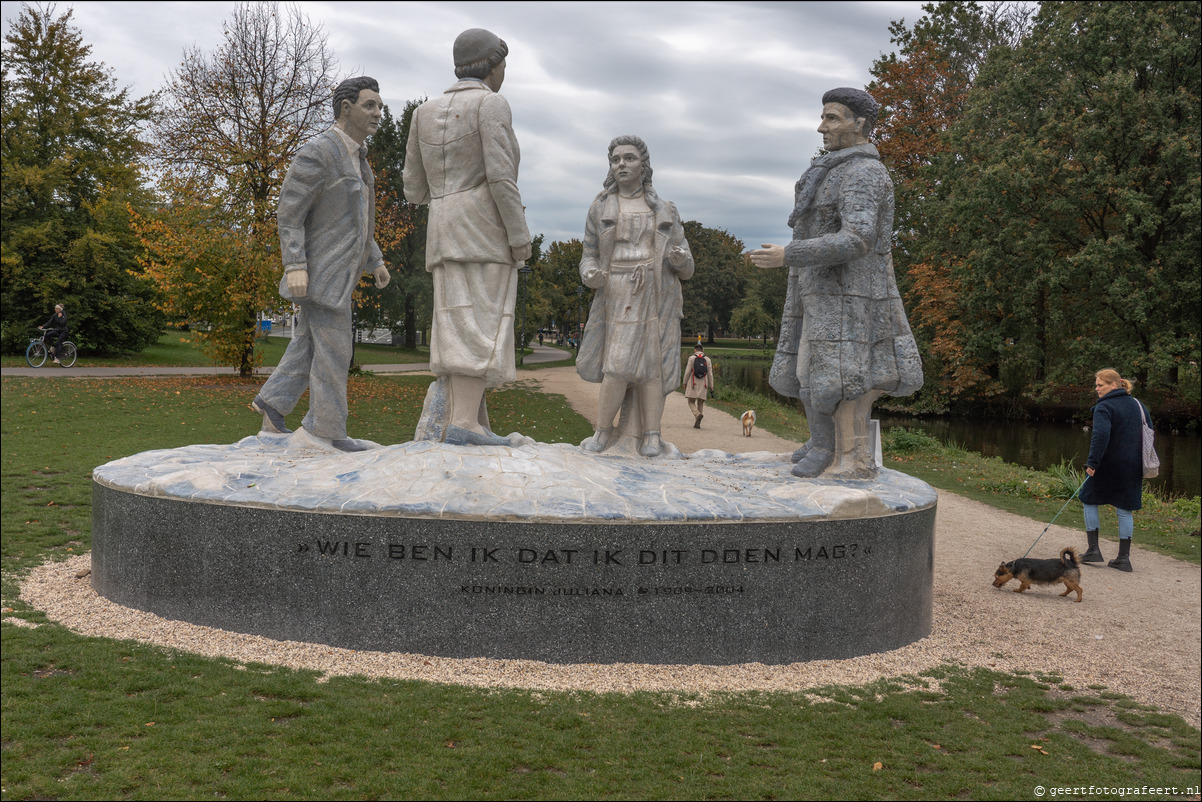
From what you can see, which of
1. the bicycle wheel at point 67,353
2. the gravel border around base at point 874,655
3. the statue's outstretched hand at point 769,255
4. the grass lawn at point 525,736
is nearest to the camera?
the grass lawn at point 525,736

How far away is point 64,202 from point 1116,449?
31.3m

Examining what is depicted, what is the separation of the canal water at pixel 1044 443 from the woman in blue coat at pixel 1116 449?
330 inches

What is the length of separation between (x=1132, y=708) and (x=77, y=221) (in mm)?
31981

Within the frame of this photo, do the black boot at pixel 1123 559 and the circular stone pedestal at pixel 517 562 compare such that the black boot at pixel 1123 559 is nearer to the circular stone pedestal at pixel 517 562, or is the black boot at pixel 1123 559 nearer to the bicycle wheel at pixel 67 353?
the circular stone pedestal at pixel 517 562

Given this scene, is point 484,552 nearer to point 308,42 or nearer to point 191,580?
point 191,580

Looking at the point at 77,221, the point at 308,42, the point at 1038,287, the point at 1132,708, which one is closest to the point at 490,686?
the point at 1132,708

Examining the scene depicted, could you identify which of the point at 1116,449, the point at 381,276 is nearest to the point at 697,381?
the point at 1116,449

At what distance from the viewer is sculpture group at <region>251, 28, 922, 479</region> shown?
18.3ft

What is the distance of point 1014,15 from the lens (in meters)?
29.2

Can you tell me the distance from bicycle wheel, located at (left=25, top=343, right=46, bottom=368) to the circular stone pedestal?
22.2 metres

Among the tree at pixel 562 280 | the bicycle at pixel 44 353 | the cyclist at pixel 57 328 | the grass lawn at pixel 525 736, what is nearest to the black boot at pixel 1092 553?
the grass lawn at pixel 525 736

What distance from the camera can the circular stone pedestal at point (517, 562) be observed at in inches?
190

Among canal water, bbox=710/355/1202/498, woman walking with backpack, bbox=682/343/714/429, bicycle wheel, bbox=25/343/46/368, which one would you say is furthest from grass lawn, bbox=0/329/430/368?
canal water, bbox=710/355/1202/498

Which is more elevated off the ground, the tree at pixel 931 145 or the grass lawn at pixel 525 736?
the tree at pixel 931 145
